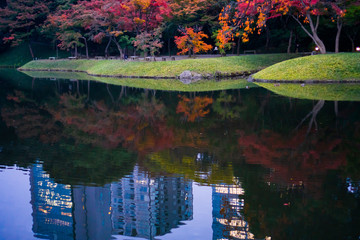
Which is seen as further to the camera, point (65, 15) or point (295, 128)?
point (65, 15)

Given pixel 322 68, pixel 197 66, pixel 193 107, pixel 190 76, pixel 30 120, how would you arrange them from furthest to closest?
pixel 197 66
pixel 190 76
pixel 322 68
pixel 193 107
pixel 30 120

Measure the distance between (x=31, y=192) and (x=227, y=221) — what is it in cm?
350

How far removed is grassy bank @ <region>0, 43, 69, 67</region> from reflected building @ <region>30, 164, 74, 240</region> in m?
55.4

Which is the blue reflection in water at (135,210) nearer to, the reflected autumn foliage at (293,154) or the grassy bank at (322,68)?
the reflected autumn foliage at (293,154)

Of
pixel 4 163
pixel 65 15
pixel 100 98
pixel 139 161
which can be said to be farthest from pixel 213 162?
pixel 65 15

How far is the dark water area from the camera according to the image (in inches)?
212

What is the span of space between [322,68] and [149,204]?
842 inches

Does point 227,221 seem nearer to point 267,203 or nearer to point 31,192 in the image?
point 267,203

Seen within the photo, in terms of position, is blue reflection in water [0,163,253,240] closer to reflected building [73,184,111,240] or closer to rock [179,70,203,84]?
reflected building [73,184,111,240]

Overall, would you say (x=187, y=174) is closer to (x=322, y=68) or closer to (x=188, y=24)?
(x=322, y=68)

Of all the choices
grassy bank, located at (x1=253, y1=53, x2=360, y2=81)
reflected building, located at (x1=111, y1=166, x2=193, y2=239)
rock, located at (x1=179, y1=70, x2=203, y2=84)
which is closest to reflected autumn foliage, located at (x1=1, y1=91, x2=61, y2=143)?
reflected building, located at (x1=111, y1=166, x2=193, y2=239)

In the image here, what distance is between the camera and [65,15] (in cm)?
4794

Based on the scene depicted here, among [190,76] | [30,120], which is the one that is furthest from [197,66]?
[30,120]

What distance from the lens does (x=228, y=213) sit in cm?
575
